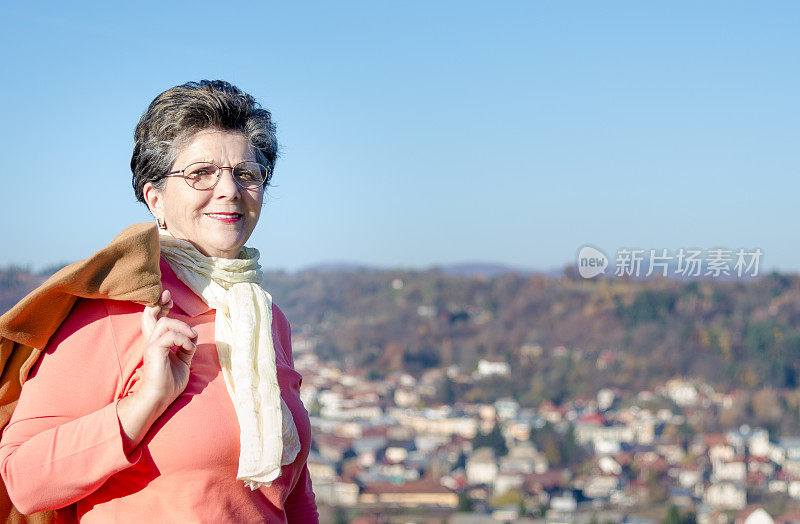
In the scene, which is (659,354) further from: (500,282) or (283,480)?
(283,480)

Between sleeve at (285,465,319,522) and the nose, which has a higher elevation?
the nose

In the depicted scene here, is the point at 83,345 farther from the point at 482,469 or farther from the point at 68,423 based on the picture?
the point at 482,469

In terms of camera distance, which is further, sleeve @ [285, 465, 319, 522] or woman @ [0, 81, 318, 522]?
sleeve @ [285, 465, 319, 522]

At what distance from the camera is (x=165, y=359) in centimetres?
83

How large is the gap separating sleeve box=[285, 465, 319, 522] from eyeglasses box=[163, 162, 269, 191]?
342 millimetres

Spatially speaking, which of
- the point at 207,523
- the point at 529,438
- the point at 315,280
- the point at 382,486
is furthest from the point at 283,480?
the point at 315,280

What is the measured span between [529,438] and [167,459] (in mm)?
28776

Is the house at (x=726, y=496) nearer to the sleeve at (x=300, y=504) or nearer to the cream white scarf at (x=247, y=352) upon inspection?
the sleeve at (x=300, y=504)

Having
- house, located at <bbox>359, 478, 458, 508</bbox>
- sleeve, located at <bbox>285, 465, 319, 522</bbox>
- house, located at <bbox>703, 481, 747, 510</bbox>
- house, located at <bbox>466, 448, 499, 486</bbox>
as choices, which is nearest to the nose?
sleeve, located at <bbox>285, 465, 319, 522</bbox>

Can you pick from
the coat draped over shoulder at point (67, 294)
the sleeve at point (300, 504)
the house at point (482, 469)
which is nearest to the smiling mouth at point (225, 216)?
the coat draped over shoulder at point (67, 294)

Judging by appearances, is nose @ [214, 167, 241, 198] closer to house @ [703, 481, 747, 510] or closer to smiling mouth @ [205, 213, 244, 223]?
smiling mouth @ [205, 213, 244, 223]

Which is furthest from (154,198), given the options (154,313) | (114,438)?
(114,438)

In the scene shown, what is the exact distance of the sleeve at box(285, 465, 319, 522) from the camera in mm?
1094

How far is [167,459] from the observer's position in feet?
2.84
